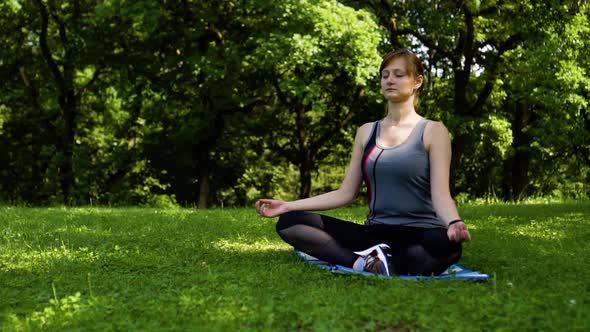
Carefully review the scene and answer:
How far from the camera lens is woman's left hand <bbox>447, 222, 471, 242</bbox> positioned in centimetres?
423

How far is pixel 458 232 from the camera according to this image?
14.0 feet

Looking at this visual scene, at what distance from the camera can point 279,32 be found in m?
16.2

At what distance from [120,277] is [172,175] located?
857 inches

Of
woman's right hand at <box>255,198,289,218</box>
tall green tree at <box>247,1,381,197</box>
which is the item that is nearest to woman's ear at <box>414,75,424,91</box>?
woman's right hand at <box>255,198,289,218</box>

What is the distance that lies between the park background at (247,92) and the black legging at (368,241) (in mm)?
9175

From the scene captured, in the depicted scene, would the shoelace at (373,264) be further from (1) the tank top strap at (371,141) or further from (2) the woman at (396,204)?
(1) the tank top strap at (371,141)

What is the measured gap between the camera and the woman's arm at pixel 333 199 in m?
5.16

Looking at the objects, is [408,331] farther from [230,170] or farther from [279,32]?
[230,170]

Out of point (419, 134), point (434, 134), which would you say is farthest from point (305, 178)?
point (434, 134)

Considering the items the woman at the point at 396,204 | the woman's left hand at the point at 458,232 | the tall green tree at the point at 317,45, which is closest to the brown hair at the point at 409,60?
the woman at the point at 396,204

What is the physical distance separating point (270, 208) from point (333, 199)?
1.89 feet

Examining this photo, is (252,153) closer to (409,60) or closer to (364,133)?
(364,133)

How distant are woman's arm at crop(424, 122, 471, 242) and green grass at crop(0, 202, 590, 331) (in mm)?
579

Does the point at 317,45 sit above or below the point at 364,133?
above
